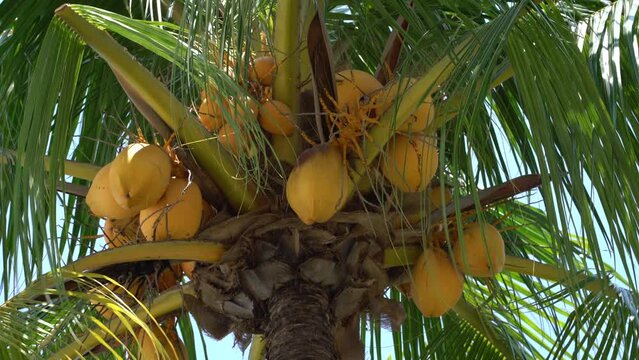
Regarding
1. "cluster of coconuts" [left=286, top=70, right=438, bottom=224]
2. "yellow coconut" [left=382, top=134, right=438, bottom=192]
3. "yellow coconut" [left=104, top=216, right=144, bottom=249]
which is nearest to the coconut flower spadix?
"cluster of coconuts" [left=286, top=70, right=438, bottom=224]

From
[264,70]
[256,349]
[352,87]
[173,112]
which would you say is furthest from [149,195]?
[256,349]

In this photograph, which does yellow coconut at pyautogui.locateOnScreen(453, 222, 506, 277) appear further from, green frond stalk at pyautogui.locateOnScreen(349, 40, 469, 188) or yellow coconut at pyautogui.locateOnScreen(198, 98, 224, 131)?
yellow coconut at pyautogui.locateOnScreen(198, 98, 224, 131)

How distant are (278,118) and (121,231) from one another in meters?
0.52

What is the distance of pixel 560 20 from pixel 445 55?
0.26m

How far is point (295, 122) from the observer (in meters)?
2.74

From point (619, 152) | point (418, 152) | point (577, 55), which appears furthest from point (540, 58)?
point (418, 152)

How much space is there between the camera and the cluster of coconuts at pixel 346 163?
2.55 m

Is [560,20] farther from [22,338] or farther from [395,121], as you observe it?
[22,338]

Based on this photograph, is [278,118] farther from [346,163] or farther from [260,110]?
[346,163]

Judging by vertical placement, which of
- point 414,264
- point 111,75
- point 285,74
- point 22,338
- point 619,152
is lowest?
point 22,338

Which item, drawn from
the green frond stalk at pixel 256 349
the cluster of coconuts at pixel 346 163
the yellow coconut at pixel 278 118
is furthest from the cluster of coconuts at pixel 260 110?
the green frond stalk at pixel 256 349

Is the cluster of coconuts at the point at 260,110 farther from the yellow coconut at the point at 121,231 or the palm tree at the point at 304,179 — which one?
the yellow coconut at the point at 121,231

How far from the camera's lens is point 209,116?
273 cm

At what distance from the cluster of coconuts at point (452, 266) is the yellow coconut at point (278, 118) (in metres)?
0.45
